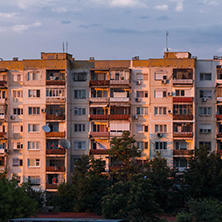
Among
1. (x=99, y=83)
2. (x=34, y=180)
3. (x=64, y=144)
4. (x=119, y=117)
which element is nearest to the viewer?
(x=64, y=144)

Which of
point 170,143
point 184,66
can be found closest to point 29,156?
point 170,143

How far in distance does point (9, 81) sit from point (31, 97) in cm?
355

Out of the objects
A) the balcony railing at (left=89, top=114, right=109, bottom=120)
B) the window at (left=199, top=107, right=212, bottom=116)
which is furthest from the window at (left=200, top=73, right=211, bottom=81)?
the balcony railing at (left=89, top=114, right=109, bottom=120)

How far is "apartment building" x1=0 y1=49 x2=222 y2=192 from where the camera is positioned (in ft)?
186

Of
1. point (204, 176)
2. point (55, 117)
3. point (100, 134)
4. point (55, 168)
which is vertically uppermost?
point (55, 117)

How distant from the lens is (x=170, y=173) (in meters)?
52.8

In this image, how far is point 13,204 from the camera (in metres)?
40.9

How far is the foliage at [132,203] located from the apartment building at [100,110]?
12378 millimetres

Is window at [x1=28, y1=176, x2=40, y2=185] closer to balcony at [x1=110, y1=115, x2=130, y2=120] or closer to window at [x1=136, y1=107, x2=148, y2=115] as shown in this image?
balcony at [x1=110, y1=115, x2=130, y2=120]

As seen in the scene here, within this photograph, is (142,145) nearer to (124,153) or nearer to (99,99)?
(124,153)

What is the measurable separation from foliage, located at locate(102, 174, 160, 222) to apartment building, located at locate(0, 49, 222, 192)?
40.6 feet

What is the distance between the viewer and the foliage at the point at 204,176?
5031 cm

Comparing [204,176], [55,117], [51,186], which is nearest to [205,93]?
[204,176]

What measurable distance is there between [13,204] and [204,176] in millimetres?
19938
